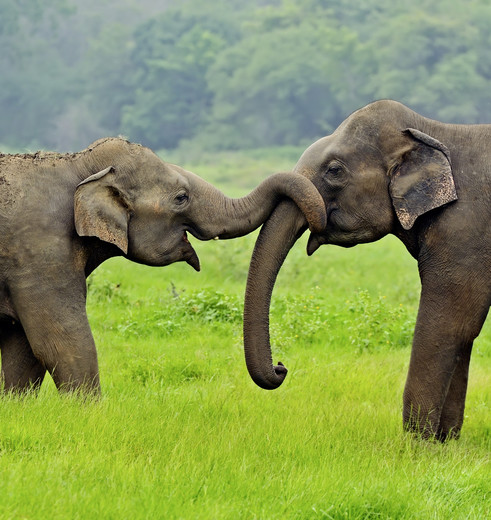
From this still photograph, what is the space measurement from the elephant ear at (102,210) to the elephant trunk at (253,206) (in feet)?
1.66

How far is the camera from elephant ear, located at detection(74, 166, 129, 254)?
5.39 meters

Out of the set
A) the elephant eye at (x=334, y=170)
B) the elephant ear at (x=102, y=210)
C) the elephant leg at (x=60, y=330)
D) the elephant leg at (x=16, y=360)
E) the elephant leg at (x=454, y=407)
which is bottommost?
the elephant leg at (x=454, y=407)

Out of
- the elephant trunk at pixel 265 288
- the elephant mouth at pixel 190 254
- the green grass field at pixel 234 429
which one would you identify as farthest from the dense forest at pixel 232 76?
the elephant trunk at pixel 265 288

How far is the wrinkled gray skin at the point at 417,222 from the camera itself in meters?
5.55

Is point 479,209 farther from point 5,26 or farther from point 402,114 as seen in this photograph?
point 5,26

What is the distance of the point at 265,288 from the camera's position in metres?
5.66

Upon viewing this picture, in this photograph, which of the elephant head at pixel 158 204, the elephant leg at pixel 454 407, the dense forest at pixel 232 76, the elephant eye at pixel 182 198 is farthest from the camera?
the dense forest at pixel 232 76

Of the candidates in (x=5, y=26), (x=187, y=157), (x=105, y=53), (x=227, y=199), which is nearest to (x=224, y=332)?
(x=227, y=199)

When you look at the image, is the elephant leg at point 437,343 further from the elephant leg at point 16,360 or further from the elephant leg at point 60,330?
the elephant leg at point 16,360

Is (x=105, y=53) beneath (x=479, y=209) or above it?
above

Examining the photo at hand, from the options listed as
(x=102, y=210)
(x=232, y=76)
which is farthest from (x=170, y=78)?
(x=102, y=210)

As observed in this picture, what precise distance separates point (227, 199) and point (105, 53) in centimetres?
6719

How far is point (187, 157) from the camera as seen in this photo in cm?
5956

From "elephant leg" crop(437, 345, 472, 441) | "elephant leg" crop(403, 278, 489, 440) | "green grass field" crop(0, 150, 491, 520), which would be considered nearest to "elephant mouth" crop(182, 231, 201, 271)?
"green grass field" crop(0, 150, 491, 520)
